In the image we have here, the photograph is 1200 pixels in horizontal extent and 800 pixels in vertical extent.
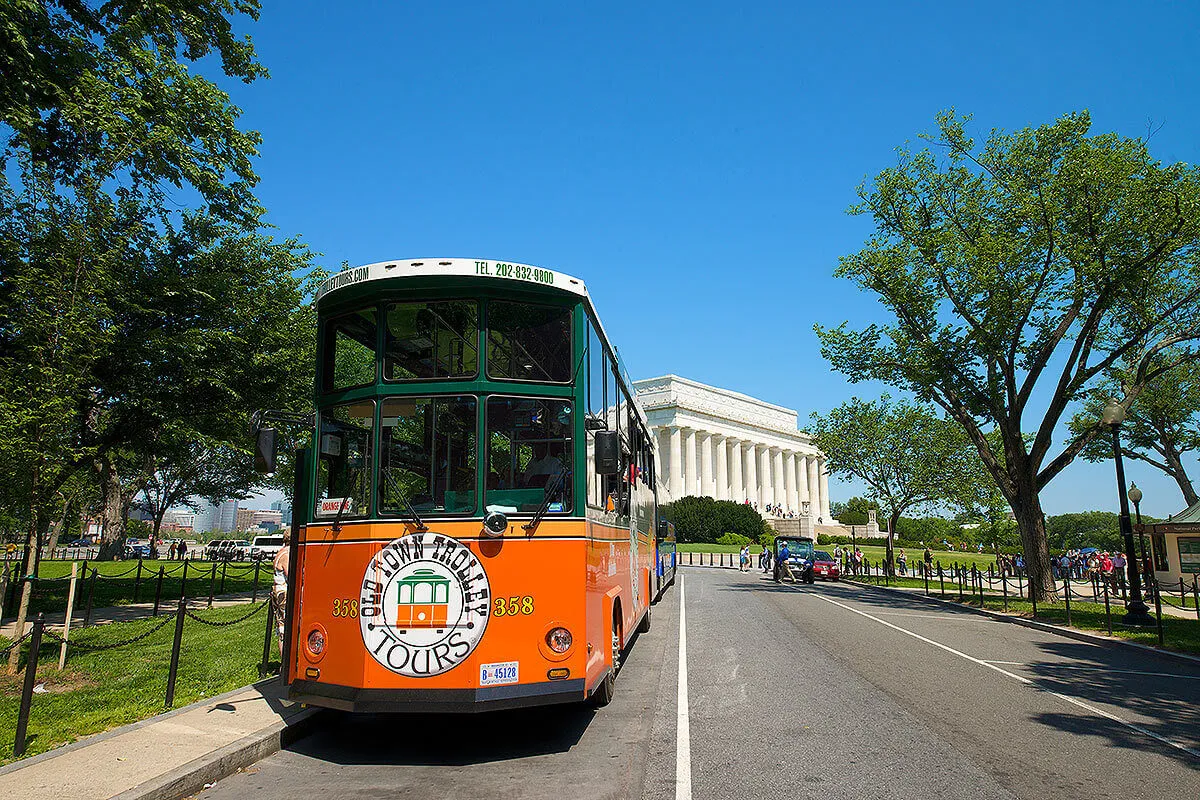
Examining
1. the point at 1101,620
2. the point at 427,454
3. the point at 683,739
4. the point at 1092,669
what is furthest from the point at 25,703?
the point at 1101,620

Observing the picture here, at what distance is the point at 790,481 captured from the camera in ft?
387

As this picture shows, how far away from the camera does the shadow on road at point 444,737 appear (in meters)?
7.07

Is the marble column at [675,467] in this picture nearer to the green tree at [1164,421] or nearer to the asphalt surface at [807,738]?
the green tree at [1164,421]

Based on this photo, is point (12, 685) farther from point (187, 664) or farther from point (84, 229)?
point (84, 229)

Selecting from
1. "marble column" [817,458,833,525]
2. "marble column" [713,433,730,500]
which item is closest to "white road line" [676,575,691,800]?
"marble column" [713,433,730,500]

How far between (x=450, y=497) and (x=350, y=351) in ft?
5.71

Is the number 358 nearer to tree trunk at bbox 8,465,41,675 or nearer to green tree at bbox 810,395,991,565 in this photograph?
tree trunk at bbox 8,465,41,675

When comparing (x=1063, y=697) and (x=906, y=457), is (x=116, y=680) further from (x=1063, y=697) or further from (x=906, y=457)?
(x=906, y=457)

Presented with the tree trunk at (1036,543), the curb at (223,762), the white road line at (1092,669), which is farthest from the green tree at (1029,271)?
the curb at (223,762)

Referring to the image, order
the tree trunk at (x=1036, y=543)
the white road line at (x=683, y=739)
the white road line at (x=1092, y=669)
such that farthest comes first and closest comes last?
the tree trunk at (x=1036, y=543)
the white road line at (x=1092, y=669)
the white road line at (x=683, y=739)

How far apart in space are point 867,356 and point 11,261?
2428cm

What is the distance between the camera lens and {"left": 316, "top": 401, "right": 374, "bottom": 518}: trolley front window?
280 inches

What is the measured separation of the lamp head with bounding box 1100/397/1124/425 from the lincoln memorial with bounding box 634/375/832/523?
6892 centimetres

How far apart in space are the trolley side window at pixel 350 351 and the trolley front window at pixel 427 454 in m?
0.42
